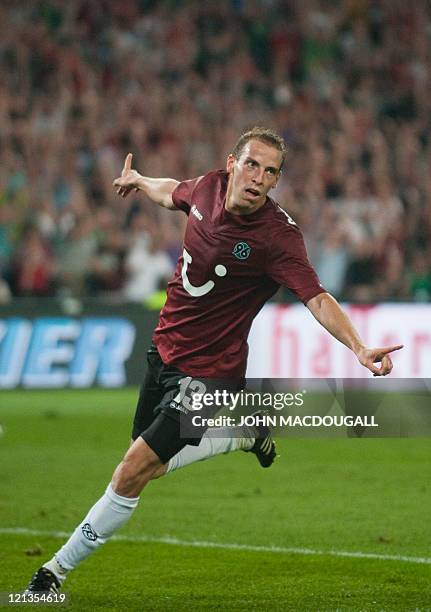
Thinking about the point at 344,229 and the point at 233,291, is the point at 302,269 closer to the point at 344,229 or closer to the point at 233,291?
the point at 233,291

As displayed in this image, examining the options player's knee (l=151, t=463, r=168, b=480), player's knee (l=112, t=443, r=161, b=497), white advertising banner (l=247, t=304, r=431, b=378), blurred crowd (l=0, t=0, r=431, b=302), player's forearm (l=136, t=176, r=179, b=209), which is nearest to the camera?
player's knee (l=112, t=443, r=161, b=497)

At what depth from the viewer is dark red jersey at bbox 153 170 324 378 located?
6246 millimetres

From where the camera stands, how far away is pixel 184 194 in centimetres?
682

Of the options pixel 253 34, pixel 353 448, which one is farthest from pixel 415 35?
pixel 353 448

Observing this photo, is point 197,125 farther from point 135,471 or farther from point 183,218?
point 135,471

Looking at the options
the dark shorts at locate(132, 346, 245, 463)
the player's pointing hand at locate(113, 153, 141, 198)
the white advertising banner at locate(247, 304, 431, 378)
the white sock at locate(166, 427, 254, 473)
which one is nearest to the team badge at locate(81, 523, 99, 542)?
the dark shorts at locate(132, 346, 245, 463)

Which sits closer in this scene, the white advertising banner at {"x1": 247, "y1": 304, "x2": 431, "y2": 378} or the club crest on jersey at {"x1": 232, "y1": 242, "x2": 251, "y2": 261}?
the club crest on jersey at {"x1": 232, "y1": 242, "x2": 251, "y2": 261}

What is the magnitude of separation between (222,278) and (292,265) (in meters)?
0.39

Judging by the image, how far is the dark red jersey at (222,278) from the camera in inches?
246

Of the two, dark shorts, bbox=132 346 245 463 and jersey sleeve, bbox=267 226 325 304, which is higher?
jersey sleeve, bbox=267 226 325 304

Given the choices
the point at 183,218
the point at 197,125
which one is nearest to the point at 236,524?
the point at 183,218

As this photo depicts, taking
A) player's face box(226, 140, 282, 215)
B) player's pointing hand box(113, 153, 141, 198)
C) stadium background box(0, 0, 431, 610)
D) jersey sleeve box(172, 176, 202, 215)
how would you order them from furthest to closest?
1. stadium background box(0, 0, 431, 610)
2. player's pointing hand box(113, 153, 141, 198)
3. jersey sleeve box(172, 176, 202, 215)
4. player's face box(226, 140, 282, 215)

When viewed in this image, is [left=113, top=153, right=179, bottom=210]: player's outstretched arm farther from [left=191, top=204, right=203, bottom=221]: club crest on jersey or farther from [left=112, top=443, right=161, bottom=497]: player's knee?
[left=112, top=443, right=161, bottom=497]: player's knee

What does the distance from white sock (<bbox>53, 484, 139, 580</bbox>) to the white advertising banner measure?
7932 millimetres
